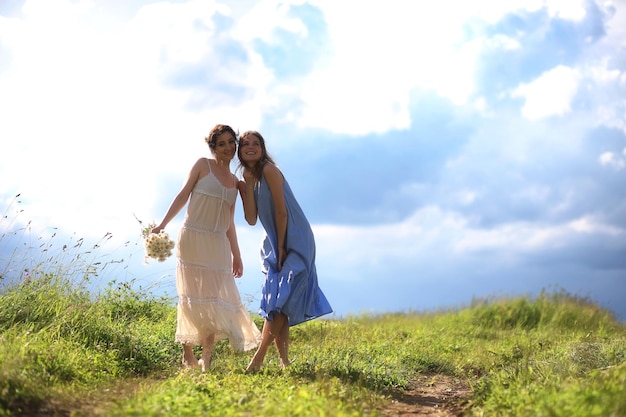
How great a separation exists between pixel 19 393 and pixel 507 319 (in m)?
11.4

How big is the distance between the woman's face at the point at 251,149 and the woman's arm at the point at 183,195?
51 centimetres

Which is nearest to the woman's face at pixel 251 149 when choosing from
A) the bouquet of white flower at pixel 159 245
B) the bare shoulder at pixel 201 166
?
the bare shoulder at pixel 201 166

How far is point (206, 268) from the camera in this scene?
24.3ft

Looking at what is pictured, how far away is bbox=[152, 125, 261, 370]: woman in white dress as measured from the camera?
7.29 m

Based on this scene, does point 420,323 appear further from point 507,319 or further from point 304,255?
point 304,255

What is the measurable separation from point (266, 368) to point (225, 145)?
2.40m

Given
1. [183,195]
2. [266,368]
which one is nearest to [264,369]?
[266,368]

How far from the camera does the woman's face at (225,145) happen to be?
721cm

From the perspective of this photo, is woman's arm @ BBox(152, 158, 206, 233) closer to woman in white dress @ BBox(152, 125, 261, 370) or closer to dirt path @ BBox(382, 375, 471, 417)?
woman in white dress @ BBox(152, 125, 261, 370)

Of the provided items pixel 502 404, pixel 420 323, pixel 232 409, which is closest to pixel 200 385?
pixel 232 409

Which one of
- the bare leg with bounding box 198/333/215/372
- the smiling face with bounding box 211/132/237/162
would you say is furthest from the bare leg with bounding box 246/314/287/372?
the smiling face with bounding box 211/132/237/162

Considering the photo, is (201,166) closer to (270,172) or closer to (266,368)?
(270,172)

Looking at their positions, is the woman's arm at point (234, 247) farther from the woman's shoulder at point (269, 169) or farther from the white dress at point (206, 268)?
the woman's shoulder at point (269, 169)

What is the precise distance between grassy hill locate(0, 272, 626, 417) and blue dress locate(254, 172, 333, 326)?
0.65 meters
